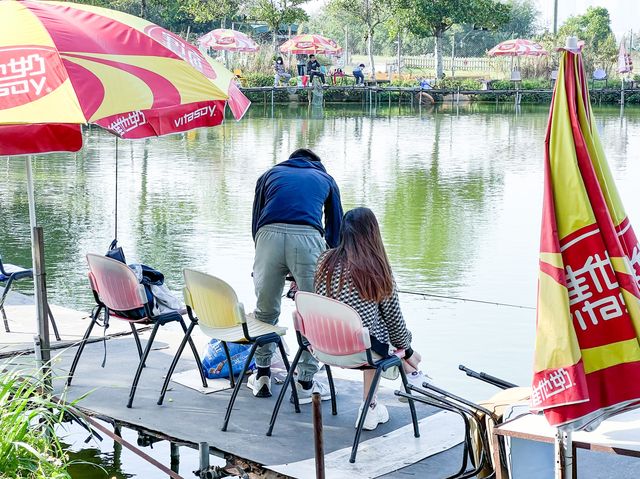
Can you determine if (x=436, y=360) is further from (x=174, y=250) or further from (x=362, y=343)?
(x=174, y=250)

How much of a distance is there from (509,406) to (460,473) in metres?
0.71

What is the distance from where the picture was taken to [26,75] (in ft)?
16.2

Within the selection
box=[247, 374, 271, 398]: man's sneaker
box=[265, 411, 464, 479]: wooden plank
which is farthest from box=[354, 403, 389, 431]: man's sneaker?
box=[247, 374, 271, 398]: man's sneaker

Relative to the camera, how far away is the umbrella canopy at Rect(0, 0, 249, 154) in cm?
486

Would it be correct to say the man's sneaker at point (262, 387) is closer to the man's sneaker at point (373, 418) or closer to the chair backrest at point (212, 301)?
the chair backrest at point (212, 301)

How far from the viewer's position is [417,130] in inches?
1184

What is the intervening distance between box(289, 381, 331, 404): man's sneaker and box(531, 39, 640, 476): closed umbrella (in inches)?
96.6

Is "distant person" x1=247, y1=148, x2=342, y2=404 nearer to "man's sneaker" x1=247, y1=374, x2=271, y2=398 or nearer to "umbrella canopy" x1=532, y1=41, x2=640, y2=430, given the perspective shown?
"man's sneaker" x1=247, y1=374, x2=271, y2=398

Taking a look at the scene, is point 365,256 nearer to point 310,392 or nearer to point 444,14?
point 310,392

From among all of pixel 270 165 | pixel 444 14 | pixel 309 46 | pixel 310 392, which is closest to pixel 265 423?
pixel 310 392

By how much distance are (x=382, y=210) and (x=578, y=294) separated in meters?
11.5

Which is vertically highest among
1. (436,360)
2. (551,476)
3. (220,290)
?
(220,290)

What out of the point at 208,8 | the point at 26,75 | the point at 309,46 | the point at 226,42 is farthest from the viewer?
the point at 208,8

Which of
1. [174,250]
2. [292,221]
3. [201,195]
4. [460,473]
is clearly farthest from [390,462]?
[201,195]
